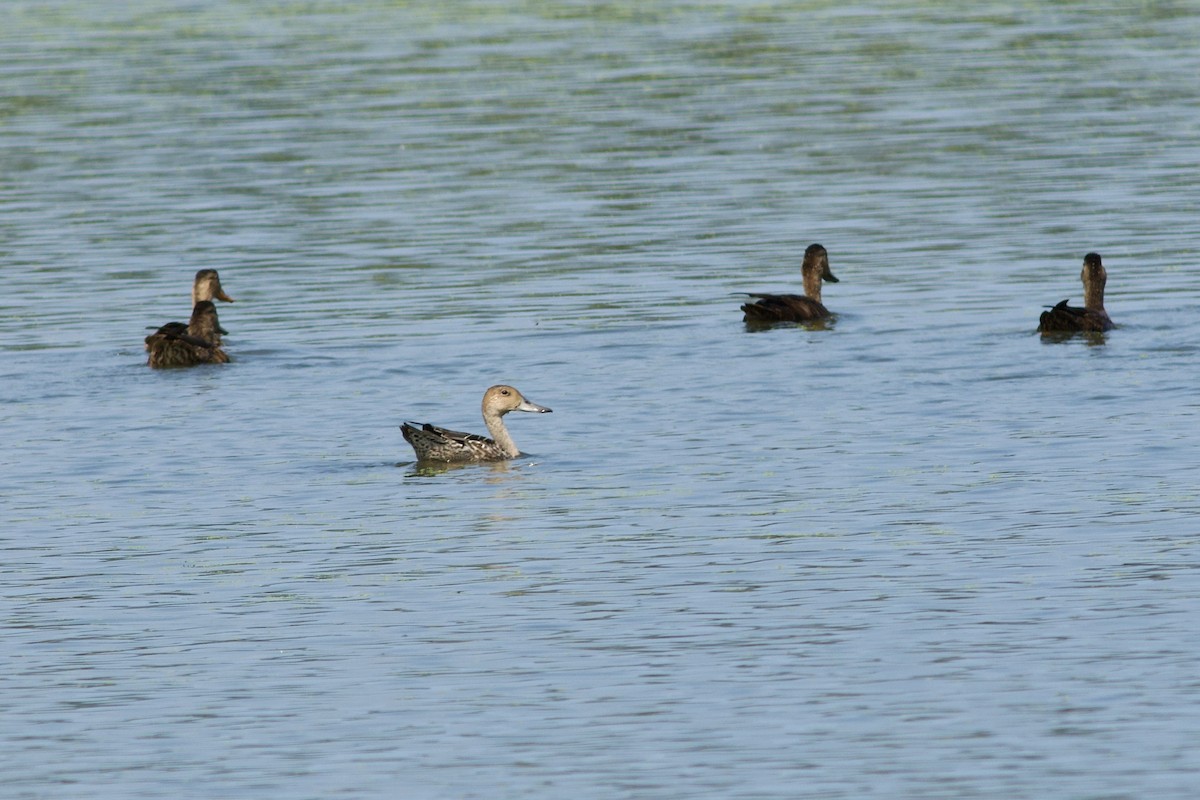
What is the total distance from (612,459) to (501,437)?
53.7 inches

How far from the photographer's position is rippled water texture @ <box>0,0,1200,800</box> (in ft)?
39.7

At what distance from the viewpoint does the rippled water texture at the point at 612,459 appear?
12109 millimetres

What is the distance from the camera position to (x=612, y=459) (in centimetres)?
1927

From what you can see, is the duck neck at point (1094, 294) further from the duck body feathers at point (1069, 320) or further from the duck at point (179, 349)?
the duck at point (179, 349)

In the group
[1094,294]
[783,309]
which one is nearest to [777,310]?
[783,309]

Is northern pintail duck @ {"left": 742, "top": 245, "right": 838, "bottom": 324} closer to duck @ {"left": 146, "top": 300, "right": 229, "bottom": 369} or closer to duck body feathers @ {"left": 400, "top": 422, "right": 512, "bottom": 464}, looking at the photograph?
duck @ {"left": 146, "top": 300, "right": 229, "bottom": 369}

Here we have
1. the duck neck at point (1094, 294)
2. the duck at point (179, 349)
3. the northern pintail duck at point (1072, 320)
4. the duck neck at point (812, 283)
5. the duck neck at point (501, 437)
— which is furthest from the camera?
the duck neck at point (812, 283)

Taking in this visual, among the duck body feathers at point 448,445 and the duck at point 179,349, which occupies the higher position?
the duck at point 179,349

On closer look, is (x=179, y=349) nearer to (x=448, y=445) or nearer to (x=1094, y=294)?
(x=448, y=445)

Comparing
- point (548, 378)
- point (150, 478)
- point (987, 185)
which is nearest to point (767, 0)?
point (987, 185)

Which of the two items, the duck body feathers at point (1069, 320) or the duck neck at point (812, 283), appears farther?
the duck neck at point (812, 283)

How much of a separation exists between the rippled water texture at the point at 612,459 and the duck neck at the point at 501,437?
25 centimetres

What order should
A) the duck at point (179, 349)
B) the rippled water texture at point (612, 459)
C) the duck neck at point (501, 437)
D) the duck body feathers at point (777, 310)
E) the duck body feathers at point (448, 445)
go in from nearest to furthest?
1. the rippled water texture at point (612, 459)
2. the duck body feathers at point (448, 445)
3. the duck neck at point (501, 437)
4. the duck at point (179, 349)
5. the duck body feathers at point (777, 310)

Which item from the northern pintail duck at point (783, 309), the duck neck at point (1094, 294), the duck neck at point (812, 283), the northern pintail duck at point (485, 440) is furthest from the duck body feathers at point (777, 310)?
the northern pintail duck at point (485, 440)
